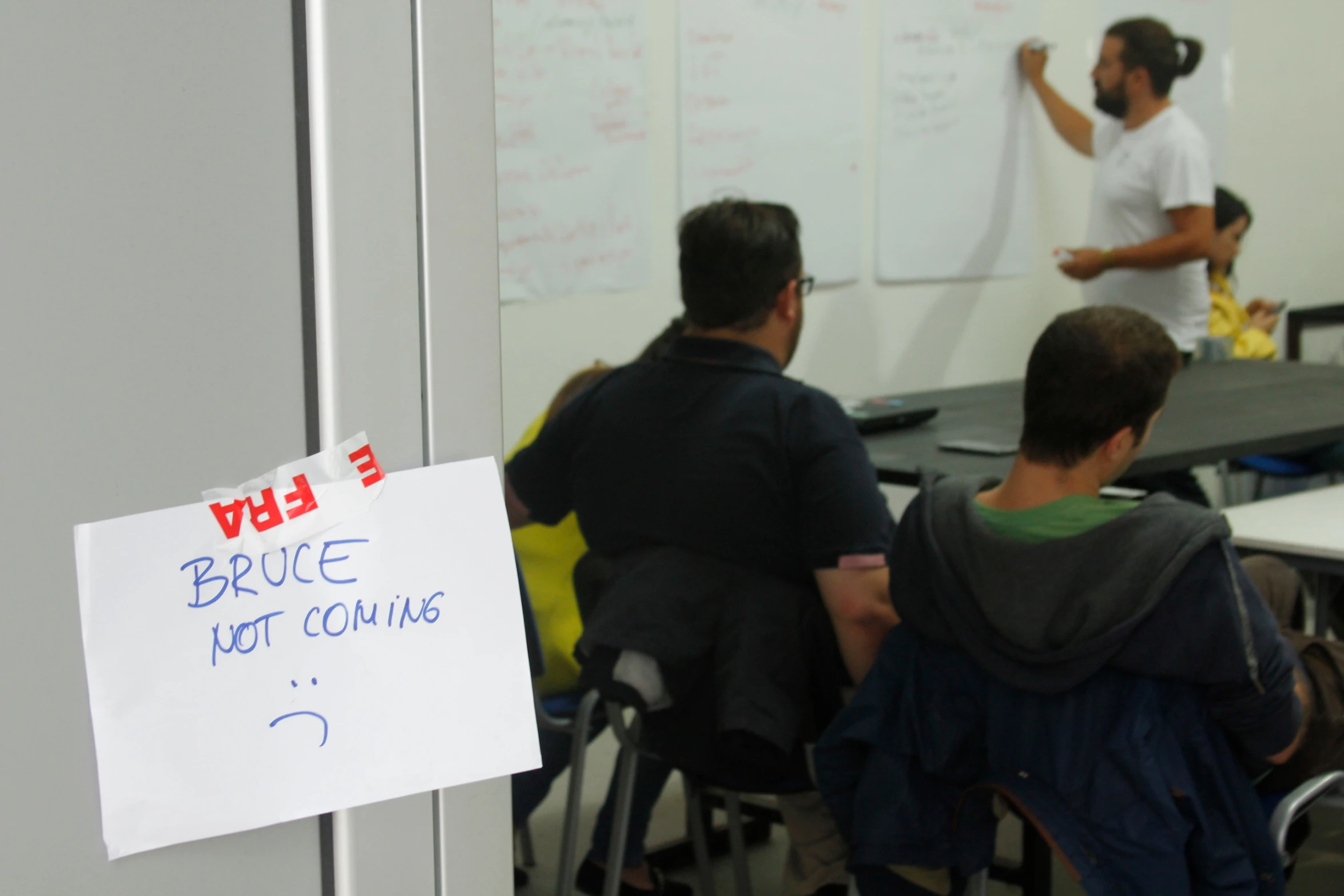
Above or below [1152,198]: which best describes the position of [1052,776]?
below

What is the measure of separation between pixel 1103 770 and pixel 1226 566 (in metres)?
0.27

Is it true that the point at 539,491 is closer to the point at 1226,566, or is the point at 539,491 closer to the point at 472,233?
the point at 1226,566

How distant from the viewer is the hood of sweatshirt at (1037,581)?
1.48 m

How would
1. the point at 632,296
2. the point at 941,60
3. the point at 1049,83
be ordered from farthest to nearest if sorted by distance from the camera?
the point at 1049,83, the point at 941,60, the point at 632,296

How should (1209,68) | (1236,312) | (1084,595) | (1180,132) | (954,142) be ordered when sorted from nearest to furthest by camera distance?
(1084,595) < (1180,132) < (1236,312) < (954,142) < (1209,68)

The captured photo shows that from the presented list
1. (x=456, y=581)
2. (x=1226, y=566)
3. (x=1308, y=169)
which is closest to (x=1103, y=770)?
(x=1226, y=566)

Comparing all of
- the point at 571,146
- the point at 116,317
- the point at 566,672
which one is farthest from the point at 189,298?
the point at 571,146

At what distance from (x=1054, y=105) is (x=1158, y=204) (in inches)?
35.0

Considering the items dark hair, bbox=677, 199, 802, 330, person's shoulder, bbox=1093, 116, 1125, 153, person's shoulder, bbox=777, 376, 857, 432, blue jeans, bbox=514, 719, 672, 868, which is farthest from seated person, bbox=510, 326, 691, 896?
person's shoulder, bbox=1093, 116, 1125, 153

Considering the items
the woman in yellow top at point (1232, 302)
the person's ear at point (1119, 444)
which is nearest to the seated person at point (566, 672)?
the person's ear at point (1119, 444)

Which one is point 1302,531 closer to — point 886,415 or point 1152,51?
point 886,415

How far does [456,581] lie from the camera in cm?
56

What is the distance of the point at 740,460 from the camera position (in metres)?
1.85

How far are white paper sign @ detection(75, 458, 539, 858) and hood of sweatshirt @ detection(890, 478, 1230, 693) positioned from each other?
1069 millimetres
